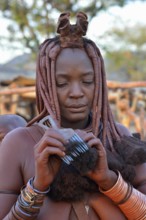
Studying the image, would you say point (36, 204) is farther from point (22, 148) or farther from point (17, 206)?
point (22, 148)

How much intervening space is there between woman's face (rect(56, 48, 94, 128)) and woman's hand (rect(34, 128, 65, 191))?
9.2 inches

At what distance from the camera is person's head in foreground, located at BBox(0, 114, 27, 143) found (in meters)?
2.17

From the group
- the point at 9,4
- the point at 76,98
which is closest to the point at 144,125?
the point at 76,98

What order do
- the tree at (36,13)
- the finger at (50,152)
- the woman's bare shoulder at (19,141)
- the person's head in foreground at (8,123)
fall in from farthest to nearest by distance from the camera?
the tree at (36,13) → the person's head in foreground at (8,123) → the woman's bare shoulder at (19,141) → the finger at (50,152)

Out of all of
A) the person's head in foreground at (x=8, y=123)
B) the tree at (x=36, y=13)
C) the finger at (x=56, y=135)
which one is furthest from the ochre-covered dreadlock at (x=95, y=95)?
the tree at (x=36, y=13)

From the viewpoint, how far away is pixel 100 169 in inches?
55.1

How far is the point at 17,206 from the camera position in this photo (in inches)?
55.6

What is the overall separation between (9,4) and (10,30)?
101cm

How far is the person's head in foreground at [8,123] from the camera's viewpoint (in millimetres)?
2174

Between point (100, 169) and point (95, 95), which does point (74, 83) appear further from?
point (100, 169)

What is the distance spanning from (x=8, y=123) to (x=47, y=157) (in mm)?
925

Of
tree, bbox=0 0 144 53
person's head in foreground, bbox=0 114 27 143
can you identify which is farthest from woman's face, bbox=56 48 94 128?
tree, bbox=0 0 144 53

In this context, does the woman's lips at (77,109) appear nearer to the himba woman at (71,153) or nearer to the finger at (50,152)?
the himba woman at (71,153)

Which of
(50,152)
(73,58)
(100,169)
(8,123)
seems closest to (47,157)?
(50,152)
